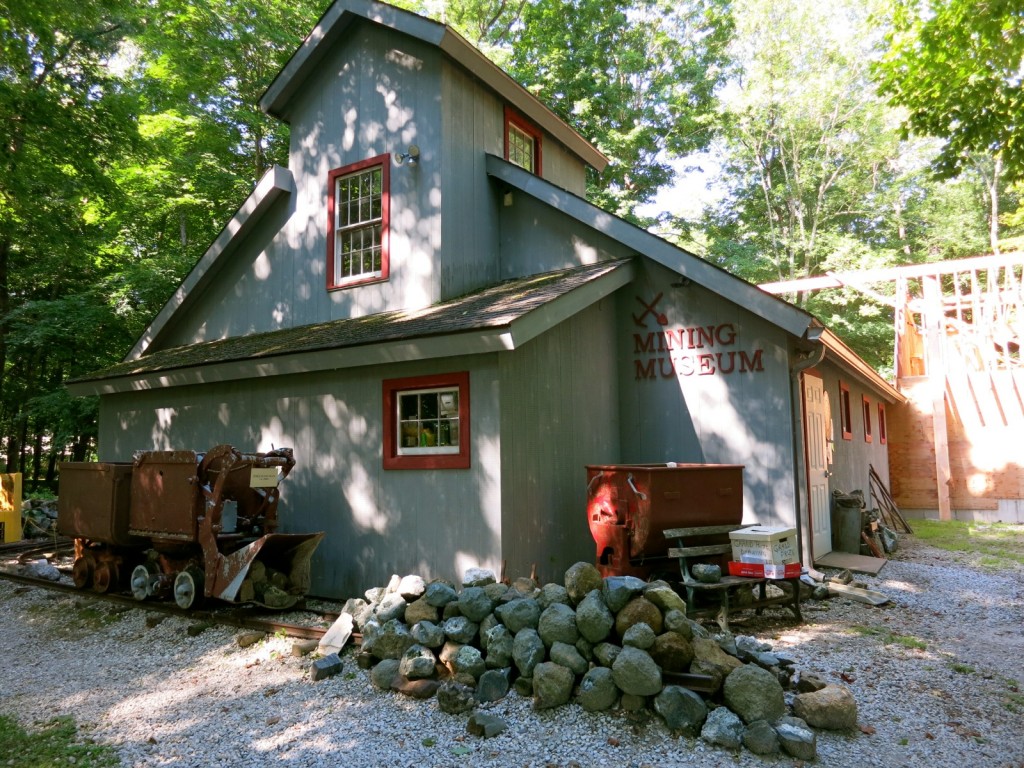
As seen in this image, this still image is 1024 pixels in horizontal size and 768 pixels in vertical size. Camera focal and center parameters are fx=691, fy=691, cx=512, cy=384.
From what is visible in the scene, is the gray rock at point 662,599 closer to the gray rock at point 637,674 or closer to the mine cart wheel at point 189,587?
the gray rock at point 637,674

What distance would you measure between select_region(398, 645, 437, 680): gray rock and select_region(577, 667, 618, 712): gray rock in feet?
4.18

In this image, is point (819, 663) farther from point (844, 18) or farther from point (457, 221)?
point (844, 18)

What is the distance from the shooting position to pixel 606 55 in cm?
2639

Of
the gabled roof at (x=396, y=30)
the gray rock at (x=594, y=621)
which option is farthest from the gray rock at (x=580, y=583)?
the gabled roof at (x=396, y=30)

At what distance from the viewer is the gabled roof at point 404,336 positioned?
723 centimetres

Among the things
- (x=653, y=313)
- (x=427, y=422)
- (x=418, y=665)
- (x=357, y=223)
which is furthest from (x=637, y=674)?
(x=357, y=223)

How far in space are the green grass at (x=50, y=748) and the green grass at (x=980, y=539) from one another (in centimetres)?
1104

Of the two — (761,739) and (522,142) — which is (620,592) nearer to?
(761,739)

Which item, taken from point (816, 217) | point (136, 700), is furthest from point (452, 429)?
point (816, 217)

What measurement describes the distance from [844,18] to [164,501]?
30.9 meters

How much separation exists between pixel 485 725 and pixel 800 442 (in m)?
5.76

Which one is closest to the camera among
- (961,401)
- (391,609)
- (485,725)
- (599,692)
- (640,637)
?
(485,725)

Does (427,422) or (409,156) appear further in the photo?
(409,156)

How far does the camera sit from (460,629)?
216 inches
